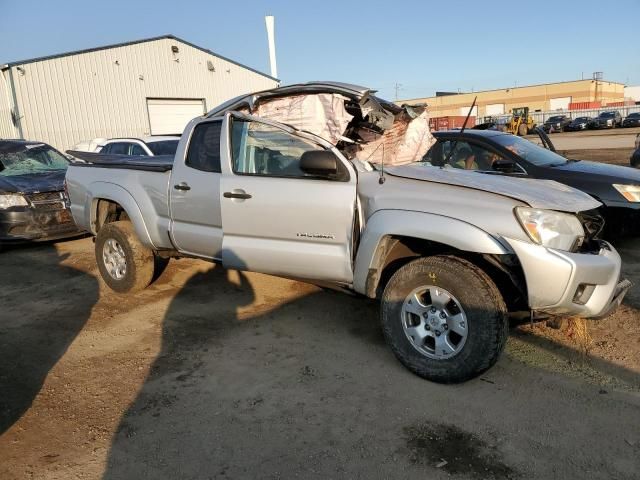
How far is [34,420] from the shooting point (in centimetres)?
324

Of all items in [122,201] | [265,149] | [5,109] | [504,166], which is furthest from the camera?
[5,109]

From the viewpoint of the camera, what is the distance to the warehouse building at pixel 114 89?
59.5 ft

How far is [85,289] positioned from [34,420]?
2881 mm

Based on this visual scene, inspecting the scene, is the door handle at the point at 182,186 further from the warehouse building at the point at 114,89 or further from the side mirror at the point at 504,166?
the warehouse building at the point at 114,89

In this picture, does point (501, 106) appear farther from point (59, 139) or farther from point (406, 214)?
point (406, 214)

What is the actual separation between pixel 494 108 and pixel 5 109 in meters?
80.3

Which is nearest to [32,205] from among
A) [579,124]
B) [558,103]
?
[579,124]

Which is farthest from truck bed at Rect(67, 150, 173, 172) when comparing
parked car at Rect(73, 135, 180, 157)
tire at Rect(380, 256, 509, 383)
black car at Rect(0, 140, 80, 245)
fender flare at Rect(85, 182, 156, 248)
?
parked car at Rect(73, 135, 180, 157)

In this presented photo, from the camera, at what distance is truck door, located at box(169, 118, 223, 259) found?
14.9ft

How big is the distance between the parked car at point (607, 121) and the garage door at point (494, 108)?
41.8m

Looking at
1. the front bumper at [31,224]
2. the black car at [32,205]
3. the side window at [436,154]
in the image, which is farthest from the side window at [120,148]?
the side window at [436,154]

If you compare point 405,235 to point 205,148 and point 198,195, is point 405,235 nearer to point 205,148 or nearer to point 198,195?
point 198,195

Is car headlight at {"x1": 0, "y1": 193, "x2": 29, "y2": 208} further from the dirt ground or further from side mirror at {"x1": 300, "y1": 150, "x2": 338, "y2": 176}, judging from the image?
side mirror at {"x1": 300, "y1": 150, "x2": 338, "y2": 176}

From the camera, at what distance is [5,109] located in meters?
18.4
